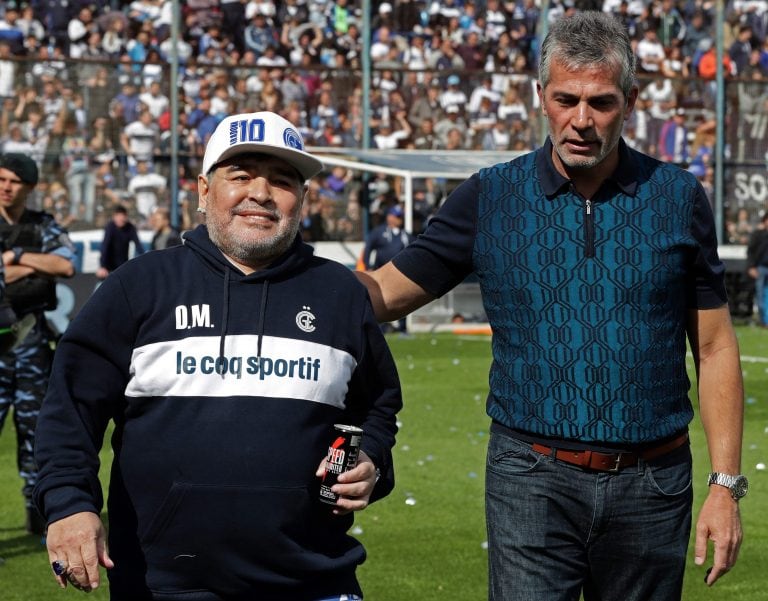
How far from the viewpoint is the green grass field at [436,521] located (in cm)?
790

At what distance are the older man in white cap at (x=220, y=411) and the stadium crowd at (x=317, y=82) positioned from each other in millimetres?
21973

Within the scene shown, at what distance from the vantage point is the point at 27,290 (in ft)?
30.3

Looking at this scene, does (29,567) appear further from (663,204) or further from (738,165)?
(738,165)

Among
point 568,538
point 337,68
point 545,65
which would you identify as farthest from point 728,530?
point 337,68

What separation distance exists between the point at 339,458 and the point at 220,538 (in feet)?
1.15

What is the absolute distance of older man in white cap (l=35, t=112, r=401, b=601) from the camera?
375 cm

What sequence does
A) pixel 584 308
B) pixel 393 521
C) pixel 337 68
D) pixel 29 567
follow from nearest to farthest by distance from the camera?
pixel 584 308 < pixel 29 567 < pixel 393 521 < pixel 337 68

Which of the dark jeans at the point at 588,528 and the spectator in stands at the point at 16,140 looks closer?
the dark jeans at the point at 588,528

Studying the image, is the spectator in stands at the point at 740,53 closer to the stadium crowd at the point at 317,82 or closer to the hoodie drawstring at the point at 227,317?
the stadium crowd at the point at 317,82

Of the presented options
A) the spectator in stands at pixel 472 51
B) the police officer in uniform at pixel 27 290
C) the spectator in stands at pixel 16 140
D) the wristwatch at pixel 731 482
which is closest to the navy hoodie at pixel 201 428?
the wristwatch at pixel 731 482

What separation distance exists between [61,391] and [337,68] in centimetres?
2527

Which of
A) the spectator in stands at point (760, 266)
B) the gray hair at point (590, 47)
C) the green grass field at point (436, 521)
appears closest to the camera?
the gray hair at point (590, 47)

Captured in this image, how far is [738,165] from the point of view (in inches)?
1198

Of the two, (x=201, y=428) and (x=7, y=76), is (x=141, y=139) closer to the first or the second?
(x=7, y=76)
